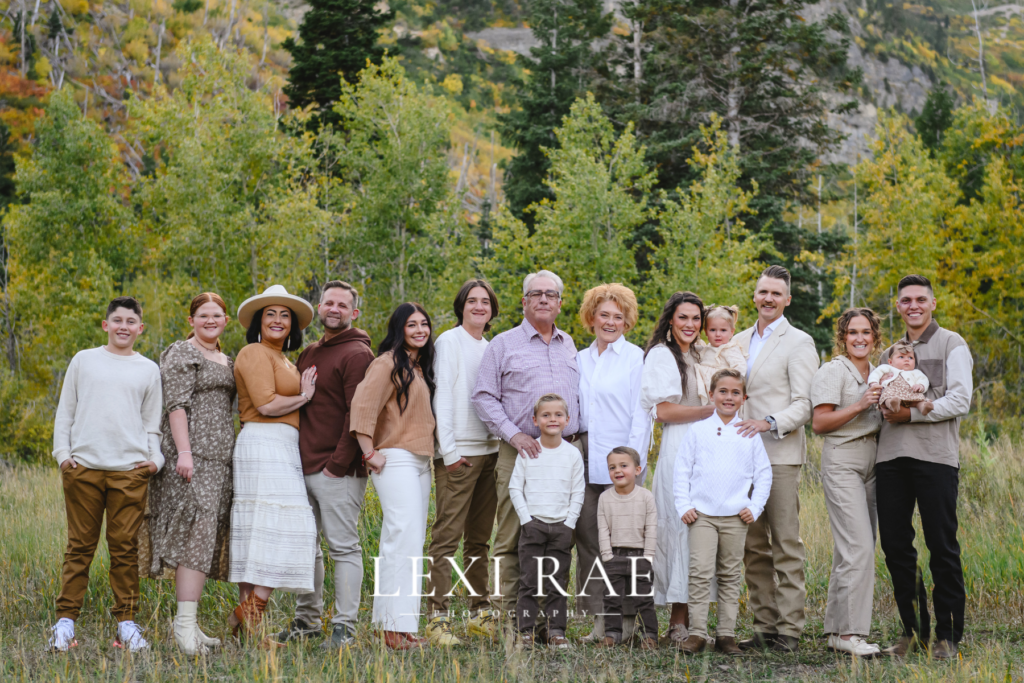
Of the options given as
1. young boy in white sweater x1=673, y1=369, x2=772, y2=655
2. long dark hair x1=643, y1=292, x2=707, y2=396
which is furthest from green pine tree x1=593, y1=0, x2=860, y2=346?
young boy in white sweater x1=673, y1=369, x2=772, y2=655

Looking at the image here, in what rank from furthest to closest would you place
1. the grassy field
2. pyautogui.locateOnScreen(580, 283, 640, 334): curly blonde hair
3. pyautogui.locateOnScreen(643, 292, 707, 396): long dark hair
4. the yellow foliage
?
the yellow foliage
pyautogui.locateOnScreen(580, 283, 640, 334): curly blonde hair
pyautogui.locateOnScreen(643, 292, 707, 396): long dark hair
the grassy field

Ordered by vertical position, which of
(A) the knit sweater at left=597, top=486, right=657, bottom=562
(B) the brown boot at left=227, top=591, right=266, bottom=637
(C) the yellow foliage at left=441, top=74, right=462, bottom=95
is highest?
(C) the yellow foliage at left=441, top=74, right=462, bottom=95

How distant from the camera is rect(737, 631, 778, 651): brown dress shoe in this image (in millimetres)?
5512

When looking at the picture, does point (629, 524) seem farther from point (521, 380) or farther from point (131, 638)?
point (131, 638)

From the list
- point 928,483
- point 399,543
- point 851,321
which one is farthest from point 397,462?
point 928,483

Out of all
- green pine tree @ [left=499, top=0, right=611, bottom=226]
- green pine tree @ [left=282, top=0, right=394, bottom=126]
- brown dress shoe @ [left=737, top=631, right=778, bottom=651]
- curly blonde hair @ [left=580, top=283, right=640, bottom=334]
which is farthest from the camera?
green pine tree @ [left=499, top=0, right=611, bottom=226]

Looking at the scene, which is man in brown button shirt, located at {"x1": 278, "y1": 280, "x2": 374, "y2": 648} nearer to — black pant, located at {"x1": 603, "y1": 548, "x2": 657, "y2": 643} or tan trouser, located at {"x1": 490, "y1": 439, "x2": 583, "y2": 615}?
tan trouser, located at {"x1": 490, "y1": 439, "x2": 583, "y2": 615}

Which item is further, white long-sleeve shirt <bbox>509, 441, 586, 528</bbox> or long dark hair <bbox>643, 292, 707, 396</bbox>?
long dark hair <bbox>643, 292, 707, 396</bbox>

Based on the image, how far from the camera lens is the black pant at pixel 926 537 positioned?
5266mm

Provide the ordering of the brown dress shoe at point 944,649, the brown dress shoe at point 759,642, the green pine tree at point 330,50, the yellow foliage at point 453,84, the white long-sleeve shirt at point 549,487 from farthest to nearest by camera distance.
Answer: the yellow foliage at point 453,84 → the green pine tree at point 330,50 → the brown dress shoe at point 759,642 → the white long-sleeve shirt at point 549,487 → the brown dress shoe at point 944,649

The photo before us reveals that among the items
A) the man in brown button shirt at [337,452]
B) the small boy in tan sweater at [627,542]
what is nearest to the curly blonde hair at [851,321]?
the small boy in tan sweater at [627,542]

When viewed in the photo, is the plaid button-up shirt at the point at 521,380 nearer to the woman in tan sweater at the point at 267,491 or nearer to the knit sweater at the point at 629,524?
the knit sweater at the point at 629,524

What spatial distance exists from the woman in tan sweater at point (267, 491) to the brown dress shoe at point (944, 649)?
12.9 ft

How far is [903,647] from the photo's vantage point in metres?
5.38
